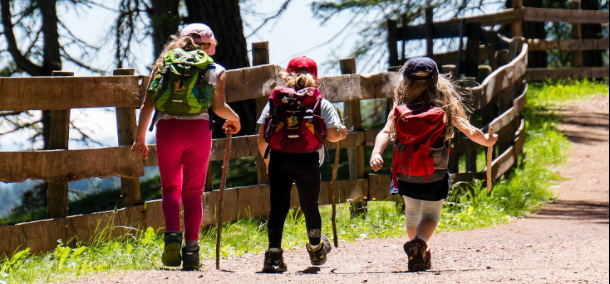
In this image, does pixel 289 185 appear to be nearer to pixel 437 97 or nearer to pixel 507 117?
pixel 437 97

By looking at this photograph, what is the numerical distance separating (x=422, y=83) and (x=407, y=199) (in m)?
0.79

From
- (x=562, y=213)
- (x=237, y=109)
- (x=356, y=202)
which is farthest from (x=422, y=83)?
(x=237, y=109)

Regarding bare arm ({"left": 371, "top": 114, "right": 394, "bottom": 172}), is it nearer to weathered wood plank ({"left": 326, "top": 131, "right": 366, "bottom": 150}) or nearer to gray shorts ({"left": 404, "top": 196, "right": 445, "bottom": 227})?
gray shorts ({"left": 404, "top": 196, "right": 445, "bottom": 227})

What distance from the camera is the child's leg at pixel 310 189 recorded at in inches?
202

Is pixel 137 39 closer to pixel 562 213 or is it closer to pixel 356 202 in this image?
pixel 356 202

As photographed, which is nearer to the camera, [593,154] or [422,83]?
[422,83]

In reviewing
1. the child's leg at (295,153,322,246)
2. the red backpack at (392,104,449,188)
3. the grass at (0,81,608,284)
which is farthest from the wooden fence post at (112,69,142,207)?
the red backpack at (392,104,449,188)

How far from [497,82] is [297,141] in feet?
15.9

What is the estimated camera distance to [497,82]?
30.2 ft

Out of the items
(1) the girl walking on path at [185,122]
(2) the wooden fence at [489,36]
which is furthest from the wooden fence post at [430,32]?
(1) the girl walking on path at [185,122]

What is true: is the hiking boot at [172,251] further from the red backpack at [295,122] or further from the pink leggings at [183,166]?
the red backpack at [295,122]

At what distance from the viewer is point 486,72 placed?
9.48 meters

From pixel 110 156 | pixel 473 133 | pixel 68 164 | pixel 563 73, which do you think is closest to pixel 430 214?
pixel 473 133

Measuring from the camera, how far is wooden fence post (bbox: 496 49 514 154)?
988cm
